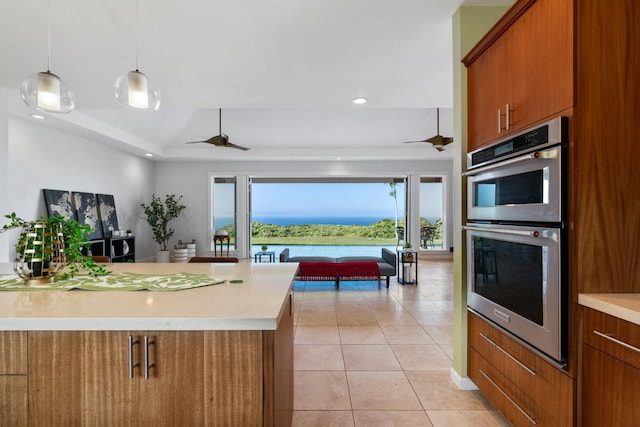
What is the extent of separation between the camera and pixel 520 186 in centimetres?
163

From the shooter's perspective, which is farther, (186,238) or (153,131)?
(186,238)

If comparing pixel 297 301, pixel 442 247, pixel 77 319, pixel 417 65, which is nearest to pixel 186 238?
pixel 297 301

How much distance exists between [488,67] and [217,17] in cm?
183

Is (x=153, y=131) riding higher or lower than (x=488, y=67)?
higher

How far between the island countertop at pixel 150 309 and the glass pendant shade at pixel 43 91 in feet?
3.23

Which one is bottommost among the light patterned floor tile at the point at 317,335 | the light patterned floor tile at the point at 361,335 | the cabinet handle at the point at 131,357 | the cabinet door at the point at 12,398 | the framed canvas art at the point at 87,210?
the light patterned floor tile at the point at 361,335

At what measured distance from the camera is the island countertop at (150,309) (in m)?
1.10

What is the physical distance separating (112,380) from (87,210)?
5.81 m

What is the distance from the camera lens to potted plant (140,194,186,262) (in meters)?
7.84

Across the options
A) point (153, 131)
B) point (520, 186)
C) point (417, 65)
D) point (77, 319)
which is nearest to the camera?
point (77, 319)

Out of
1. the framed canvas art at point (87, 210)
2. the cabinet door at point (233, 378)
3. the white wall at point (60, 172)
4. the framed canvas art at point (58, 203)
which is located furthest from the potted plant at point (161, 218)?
the cabinet door at point (233, 378)

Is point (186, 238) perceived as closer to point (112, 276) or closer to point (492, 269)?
point (112, 276)

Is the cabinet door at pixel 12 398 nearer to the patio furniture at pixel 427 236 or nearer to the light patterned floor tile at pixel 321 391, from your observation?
the light patterned floor tile at pixel 321 391

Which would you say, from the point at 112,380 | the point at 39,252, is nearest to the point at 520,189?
the point at 112,380
